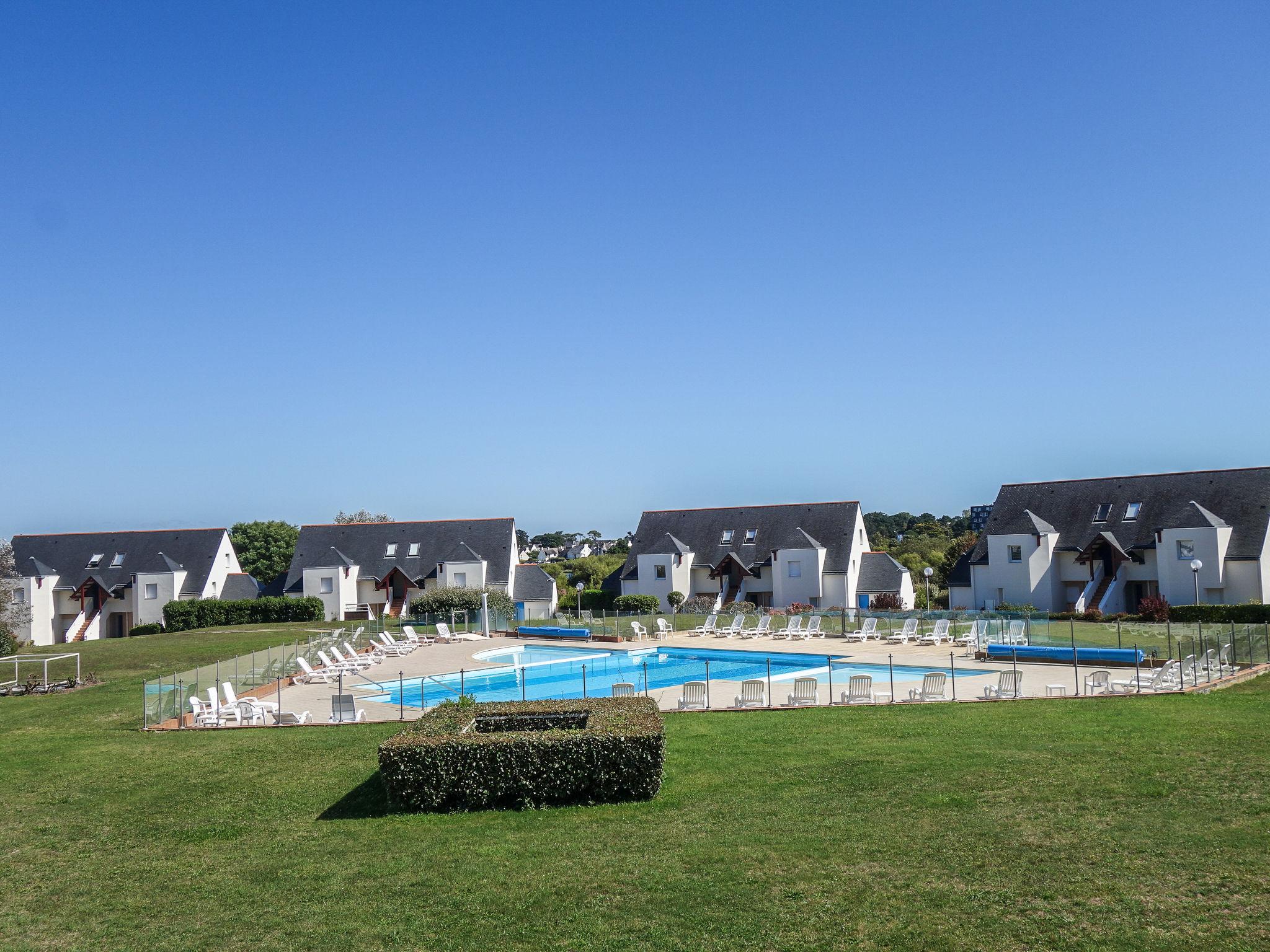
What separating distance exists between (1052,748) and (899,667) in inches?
534

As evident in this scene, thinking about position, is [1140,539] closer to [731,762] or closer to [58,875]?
[731,762]

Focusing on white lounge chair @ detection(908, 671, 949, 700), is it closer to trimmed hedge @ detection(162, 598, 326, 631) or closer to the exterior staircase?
trimmed hedge @ detection(162, 598, 326, 631)

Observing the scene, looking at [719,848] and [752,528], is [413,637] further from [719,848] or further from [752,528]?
[719,848]

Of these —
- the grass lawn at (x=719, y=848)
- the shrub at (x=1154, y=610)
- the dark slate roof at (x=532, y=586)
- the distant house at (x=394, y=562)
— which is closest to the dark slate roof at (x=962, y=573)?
the shrub at (x=1154, y=610)

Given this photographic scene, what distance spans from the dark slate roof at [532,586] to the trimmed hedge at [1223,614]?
33.5m

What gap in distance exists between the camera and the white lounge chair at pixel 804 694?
69.9ft

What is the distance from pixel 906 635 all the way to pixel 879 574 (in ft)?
65.8

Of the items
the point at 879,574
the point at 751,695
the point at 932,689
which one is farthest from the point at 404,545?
the point at 932,689

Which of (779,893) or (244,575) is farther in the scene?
(244,575)

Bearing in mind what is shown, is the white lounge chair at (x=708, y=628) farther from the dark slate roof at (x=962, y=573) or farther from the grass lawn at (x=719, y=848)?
the grass lawn at (x=719, y=848)

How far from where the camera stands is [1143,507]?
155ft

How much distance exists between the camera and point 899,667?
28.6 m

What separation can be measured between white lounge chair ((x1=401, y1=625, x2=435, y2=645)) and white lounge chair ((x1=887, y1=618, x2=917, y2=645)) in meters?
18.6

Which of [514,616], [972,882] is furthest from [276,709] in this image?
[514,616]
